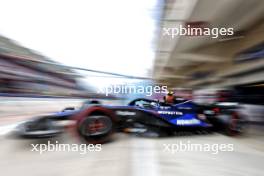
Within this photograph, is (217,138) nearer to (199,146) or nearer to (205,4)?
(199,146)

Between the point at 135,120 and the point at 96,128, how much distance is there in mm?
636

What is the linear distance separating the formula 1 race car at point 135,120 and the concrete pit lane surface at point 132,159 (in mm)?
161

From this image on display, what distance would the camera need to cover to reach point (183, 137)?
375cm

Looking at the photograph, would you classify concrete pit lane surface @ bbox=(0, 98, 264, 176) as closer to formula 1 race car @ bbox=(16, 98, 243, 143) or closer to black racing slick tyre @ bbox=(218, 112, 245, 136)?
formula 1 race car @ bbox=(16, 98, 243, 143)

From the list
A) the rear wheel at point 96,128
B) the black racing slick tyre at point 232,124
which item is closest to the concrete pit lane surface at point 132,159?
the rear wheel at point 96,128

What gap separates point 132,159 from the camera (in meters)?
2.60

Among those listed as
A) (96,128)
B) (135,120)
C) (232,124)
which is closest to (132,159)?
(96,128)

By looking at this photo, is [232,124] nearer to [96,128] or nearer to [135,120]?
[135,120]

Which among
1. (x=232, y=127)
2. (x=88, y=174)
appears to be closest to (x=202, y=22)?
(x=232, y=127)

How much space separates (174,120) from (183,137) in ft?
0.93

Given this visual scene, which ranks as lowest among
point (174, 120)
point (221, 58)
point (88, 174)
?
point (88, 174)

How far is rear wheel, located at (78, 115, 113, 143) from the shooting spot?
3.11 metres

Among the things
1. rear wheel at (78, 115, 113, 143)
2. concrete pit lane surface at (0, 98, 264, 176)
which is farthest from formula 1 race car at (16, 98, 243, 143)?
concrete pit lane surface at (0, 98, 264, 176)

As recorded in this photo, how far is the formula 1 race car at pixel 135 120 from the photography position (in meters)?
3.06
